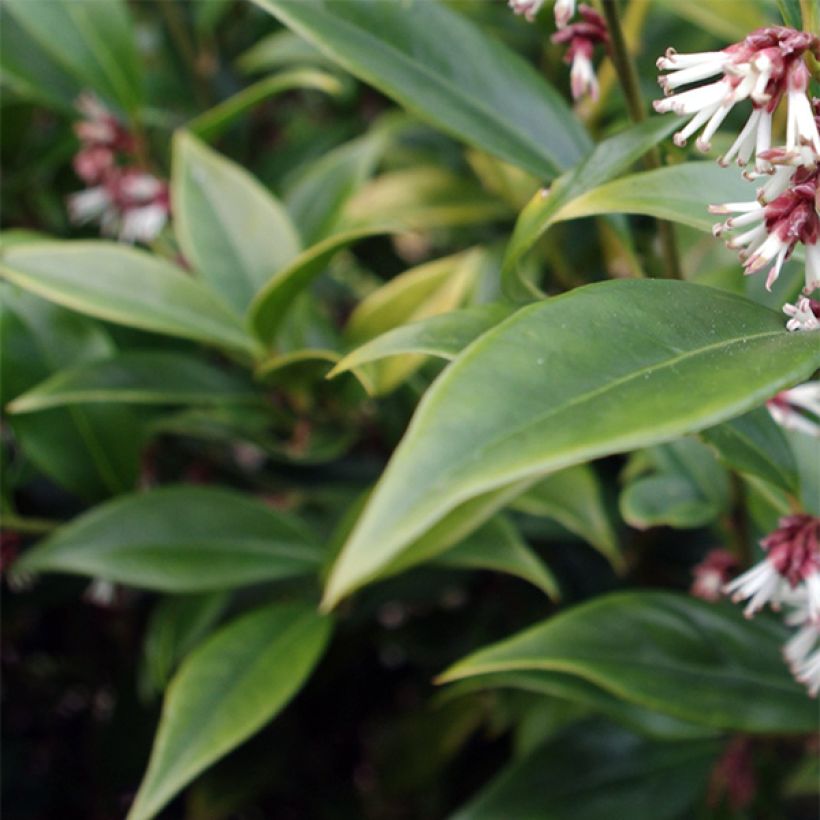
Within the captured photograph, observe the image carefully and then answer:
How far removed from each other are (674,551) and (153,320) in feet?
1.94

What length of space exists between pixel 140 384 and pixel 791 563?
491 mm

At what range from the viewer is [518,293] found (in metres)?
0.58

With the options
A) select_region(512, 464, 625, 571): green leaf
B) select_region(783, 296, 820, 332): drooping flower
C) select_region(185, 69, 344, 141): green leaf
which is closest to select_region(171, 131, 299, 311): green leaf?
select_region(185, 69, 344, 141): green leaf

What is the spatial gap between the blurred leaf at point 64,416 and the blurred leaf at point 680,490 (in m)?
0.42

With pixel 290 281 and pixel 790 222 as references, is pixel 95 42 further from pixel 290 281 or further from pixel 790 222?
pixel 790 222

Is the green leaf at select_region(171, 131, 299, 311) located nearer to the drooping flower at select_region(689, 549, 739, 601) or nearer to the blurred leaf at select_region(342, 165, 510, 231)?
the blurred leaf at select_region(342, 165, 510, 231)

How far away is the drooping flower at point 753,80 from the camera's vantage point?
0.42 m

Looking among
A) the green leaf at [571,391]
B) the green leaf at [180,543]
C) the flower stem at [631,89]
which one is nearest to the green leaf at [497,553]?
the green leaf at [180,543]

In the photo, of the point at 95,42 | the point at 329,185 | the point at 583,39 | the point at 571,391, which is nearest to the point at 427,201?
the point at 329,185

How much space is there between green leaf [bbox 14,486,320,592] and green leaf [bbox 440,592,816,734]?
0.22 metres

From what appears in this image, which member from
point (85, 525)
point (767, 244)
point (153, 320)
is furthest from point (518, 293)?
point (85, 525)

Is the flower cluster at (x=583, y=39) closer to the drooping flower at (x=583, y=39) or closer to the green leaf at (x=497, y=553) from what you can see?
the drooping flower at (x=583, y=39)

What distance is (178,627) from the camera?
0.89 metres

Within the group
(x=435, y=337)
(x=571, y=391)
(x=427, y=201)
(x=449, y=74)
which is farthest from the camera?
(x=427, y=201)
